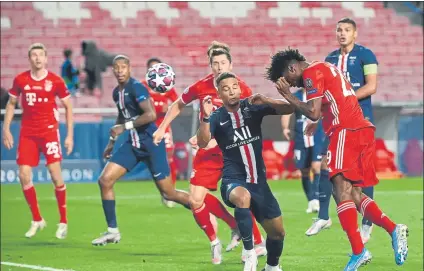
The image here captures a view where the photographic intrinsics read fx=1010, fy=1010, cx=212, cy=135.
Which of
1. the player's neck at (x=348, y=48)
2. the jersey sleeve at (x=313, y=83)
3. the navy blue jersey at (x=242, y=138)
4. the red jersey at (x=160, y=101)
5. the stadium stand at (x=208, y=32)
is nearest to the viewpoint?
the jersey sleeve at (x=313, y=83)

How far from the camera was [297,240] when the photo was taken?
10727mm

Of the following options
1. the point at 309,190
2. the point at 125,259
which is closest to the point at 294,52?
the point at 125,259

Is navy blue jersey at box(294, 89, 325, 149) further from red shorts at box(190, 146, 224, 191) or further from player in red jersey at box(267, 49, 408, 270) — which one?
player in red jersey at box(267, 49, 408, 270)

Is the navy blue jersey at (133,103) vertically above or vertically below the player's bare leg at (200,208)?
above

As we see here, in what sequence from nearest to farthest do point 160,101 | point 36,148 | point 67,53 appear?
point 36,148 → point 160,101 → point 67,53

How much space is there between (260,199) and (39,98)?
15.5ft

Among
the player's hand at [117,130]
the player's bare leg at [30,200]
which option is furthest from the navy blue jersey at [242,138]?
the player's bare leg at [30,200]

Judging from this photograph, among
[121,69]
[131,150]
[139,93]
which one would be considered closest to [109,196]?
[131,150]

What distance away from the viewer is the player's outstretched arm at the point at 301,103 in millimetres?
7496

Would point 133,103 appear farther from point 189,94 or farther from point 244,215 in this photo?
point 244,215

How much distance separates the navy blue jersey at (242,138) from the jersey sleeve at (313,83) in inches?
16.4

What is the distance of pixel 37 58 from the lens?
38.4ft

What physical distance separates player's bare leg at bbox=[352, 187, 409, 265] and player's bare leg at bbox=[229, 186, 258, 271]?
1047mm

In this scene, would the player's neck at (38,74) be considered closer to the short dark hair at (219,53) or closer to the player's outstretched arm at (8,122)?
the player's outstretched arm at (8,122)
